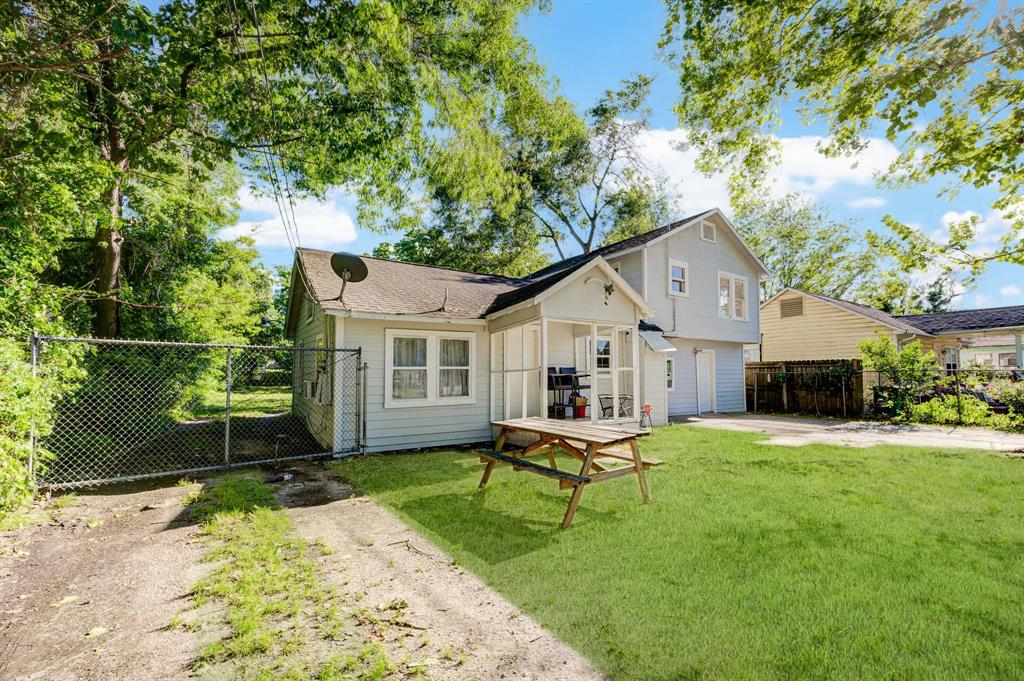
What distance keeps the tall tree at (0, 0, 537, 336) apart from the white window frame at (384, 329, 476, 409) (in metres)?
3.66

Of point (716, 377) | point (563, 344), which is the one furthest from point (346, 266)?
point (716, 377)

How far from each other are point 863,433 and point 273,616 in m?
13.3

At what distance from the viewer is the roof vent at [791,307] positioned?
2128 centimetres

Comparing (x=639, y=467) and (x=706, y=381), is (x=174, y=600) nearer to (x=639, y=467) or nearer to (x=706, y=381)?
(x=639, y=467)

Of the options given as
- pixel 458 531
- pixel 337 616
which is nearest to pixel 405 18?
pixel 458 531

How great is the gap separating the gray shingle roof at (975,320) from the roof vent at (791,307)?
660cm

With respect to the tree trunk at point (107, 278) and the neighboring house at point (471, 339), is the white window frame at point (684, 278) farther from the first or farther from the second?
the tree trunk at point (107, 278)

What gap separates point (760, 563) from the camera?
3668 mm

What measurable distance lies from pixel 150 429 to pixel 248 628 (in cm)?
973

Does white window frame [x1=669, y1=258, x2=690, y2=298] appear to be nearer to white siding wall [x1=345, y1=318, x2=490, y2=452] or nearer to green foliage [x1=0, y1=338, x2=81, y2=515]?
white siding wall [x1=345, y1=318, x2=490, y2=452]

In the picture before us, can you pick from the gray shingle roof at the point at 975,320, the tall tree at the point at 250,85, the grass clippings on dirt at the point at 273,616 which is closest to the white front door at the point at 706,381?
the tall tree at the point at 250,85

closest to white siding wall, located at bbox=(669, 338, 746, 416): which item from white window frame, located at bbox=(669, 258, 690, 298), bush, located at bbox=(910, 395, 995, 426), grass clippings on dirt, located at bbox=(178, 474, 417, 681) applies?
white window frame, located at bbox=(669, 258, 690, 298)

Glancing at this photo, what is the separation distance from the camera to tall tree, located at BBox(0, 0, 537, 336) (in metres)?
5.54

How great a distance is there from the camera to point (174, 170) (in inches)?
259
